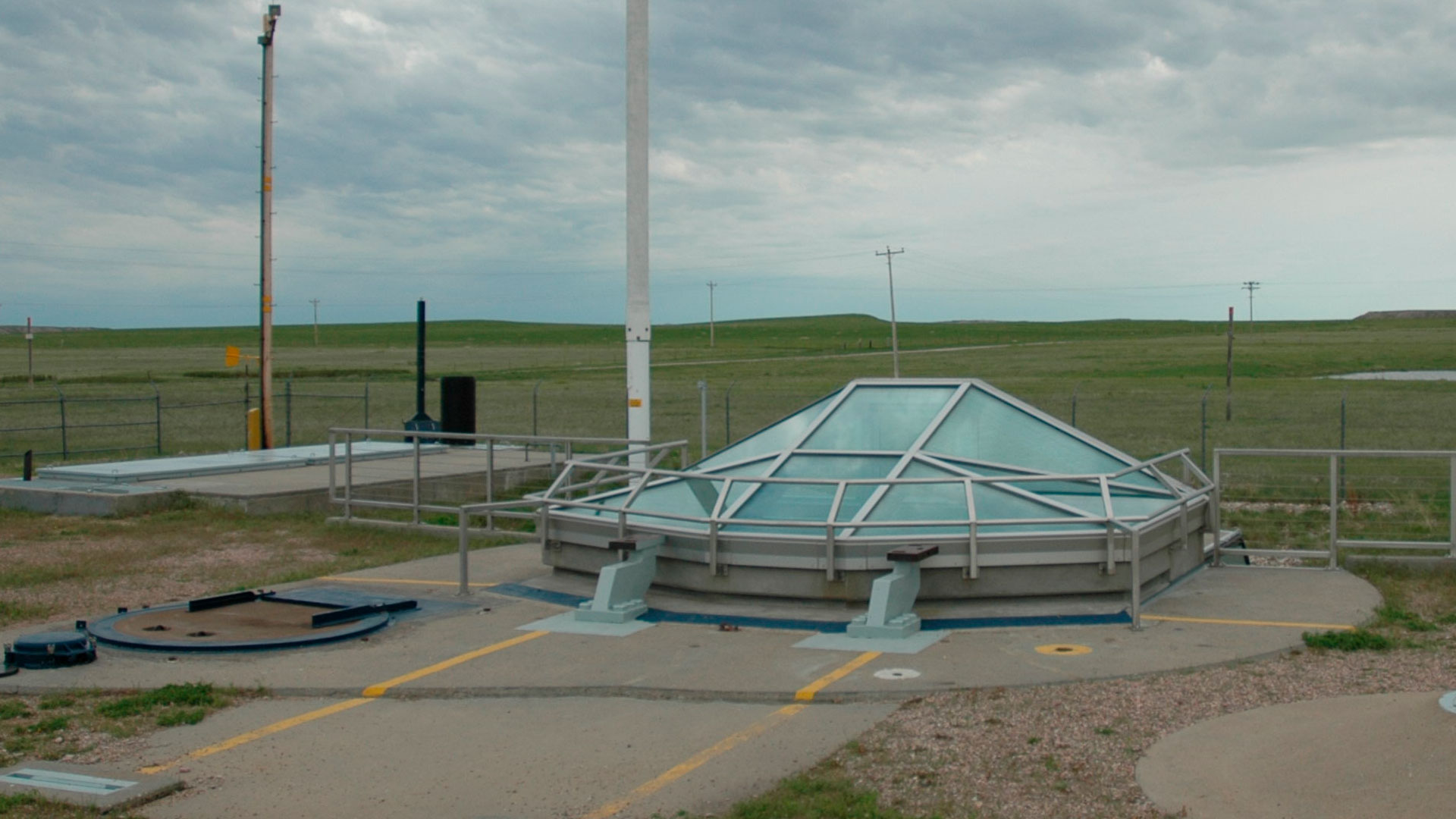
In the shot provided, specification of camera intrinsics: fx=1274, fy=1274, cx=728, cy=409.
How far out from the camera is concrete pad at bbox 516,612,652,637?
9.60 meters

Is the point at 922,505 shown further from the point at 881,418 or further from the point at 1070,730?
the point at 1070,730

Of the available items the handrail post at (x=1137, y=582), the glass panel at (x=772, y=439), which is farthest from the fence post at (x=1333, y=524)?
the glass panel at (x=772, y=439)

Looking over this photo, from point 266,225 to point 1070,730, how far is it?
20116 millimetres

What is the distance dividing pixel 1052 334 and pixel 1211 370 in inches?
3978

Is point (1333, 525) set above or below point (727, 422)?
below

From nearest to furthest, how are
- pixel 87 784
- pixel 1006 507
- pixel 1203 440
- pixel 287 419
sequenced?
pixel 87 784
pixel 1006 507
pixel 1203 440
pixel 287 419

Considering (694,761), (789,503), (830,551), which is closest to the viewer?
(694,761)

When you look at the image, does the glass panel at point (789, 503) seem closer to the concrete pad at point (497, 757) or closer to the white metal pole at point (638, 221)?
the concrete pad at point (497, 757)

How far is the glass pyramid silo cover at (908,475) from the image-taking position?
33.2ft

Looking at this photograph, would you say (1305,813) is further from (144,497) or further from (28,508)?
(28,508)

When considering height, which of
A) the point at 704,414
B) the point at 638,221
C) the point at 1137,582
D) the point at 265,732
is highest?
the point at 638,221

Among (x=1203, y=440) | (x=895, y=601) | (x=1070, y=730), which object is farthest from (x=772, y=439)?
(x=1203, y=440)

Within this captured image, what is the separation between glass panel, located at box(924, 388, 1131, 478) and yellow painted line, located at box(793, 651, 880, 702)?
3228mm

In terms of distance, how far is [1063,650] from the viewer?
8664 mm
